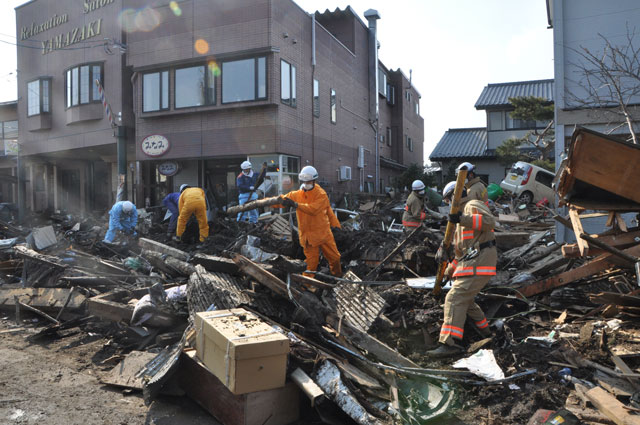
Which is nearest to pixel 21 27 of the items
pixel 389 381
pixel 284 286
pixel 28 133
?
pixel 28 133

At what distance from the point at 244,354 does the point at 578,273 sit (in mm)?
4338

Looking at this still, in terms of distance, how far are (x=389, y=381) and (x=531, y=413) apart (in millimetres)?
1153

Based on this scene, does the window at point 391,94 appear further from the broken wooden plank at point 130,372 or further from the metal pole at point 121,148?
the broken wooden plank at point 130,372

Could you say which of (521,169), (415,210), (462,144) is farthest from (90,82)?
(462,144)

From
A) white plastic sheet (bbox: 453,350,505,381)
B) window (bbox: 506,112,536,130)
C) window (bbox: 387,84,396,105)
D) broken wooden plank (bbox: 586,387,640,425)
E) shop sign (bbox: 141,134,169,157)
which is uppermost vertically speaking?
window (bbox: 387,84,396,105)

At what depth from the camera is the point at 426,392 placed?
156 inches

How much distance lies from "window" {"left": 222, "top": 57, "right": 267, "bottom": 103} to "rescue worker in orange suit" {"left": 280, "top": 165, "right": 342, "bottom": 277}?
764cm

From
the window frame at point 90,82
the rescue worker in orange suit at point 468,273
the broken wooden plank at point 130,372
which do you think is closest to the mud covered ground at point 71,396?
the broken wooden plank at point 130,372

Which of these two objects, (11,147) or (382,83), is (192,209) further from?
(11,147)

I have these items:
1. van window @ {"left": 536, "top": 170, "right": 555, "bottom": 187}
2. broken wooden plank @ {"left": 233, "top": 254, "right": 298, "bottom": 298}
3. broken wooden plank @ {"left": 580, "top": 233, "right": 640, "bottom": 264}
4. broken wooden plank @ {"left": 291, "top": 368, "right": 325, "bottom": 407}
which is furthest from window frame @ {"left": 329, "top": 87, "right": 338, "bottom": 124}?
broken wooden plank @ {"left": 291, "top": 368, "right": 325, "bottom": 407}

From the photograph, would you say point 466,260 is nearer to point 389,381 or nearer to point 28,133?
point 389,381

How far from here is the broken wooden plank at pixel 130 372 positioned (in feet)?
13.4

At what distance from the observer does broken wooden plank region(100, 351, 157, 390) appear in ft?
13.4

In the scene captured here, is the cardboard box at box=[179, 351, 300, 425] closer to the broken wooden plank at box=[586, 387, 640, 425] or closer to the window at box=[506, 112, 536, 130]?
the broken wooden plank at box=[586, 387, 640, 425]
